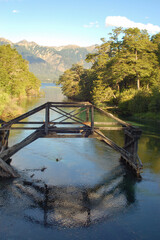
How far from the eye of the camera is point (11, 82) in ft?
189

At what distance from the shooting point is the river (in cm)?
1014

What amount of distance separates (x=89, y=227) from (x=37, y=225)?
2.19m

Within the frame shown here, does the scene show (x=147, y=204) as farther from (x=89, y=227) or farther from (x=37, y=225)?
(x=37, y=225)

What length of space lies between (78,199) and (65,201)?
27.3 inches

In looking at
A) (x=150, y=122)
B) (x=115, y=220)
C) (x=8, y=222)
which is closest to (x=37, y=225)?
(x=8, y=222)

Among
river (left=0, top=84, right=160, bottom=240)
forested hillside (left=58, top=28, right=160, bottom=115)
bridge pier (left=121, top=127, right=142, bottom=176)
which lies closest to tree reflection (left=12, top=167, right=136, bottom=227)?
river (left=0, top=84, right=160, bottom=240)

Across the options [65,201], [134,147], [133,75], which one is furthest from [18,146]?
[133,75]

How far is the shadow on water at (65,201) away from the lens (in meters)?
10.9

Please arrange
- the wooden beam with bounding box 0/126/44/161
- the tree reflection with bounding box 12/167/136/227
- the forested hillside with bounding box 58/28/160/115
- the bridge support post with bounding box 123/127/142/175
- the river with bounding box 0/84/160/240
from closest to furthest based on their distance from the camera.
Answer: the river with bounding box 0/84/160/240
the tree reflection with bounding box 12/167/136/227
the wooden beam with bounding box 0/126/44/161
the bridge support post with bounding box 123/127/142/175
the forested hillside with bounding box 58/28/160/115

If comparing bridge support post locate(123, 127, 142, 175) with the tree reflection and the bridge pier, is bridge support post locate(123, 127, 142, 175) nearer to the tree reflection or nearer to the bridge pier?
the bridge pier

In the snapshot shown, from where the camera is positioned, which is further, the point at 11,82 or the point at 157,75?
the point at 11,82

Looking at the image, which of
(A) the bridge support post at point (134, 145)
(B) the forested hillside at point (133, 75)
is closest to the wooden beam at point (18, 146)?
(A) the bridge support post at point (134, 145)

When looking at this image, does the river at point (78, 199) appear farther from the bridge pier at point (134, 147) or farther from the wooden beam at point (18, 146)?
the wooden beam at point (18, 146)

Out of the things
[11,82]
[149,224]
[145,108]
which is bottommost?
[149,224]
